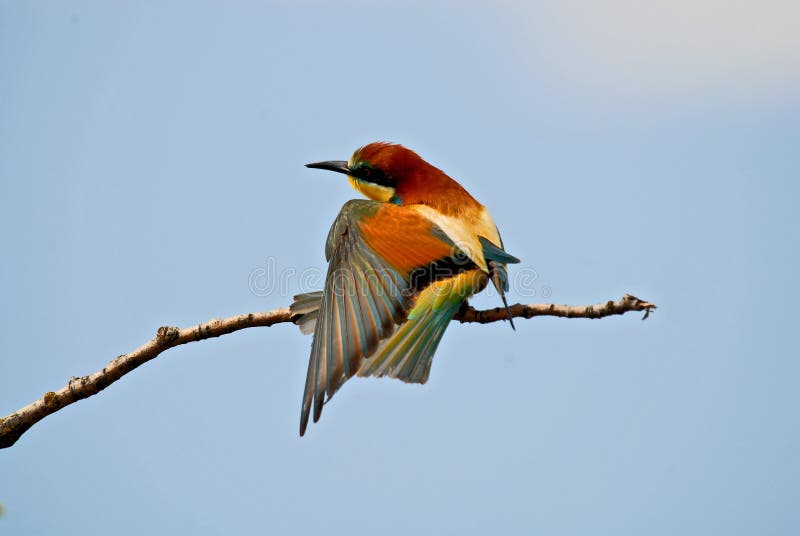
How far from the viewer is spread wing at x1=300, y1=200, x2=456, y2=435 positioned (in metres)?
2.01

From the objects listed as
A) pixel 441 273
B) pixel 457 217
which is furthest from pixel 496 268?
pixel 457 217

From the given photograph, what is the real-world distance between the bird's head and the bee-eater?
0.06 metres

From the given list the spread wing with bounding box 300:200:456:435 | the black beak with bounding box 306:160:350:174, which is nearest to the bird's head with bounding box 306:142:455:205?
the black beak with bounding box 306:160:350:174

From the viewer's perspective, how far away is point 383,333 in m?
2.07

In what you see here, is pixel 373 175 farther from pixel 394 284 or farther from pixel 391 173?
pixel 394 284

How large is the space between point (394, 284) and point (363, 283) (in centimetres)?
9

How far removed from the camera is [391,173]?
303cm

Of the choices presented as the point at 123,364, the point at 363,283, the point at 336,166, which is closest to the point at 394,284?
the point at 363,283

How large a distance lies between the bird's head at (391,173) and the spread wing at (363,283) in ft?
0.92

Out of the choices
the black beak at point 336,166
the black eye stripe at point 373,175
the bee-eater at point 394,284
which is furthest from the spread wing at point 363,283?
the black beak at point 336,166

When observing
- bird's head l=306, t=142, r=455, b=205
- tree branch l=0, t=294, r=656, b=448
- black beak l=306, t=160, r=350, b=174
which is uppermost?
black beak l=306, t=160, r=350, b=174

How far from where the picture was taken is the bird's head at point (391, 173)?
295 cm

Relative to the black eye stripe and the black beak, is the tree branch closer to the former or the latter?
the black eye stripe

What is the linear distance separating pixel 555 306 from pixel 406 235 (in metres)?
0.69
